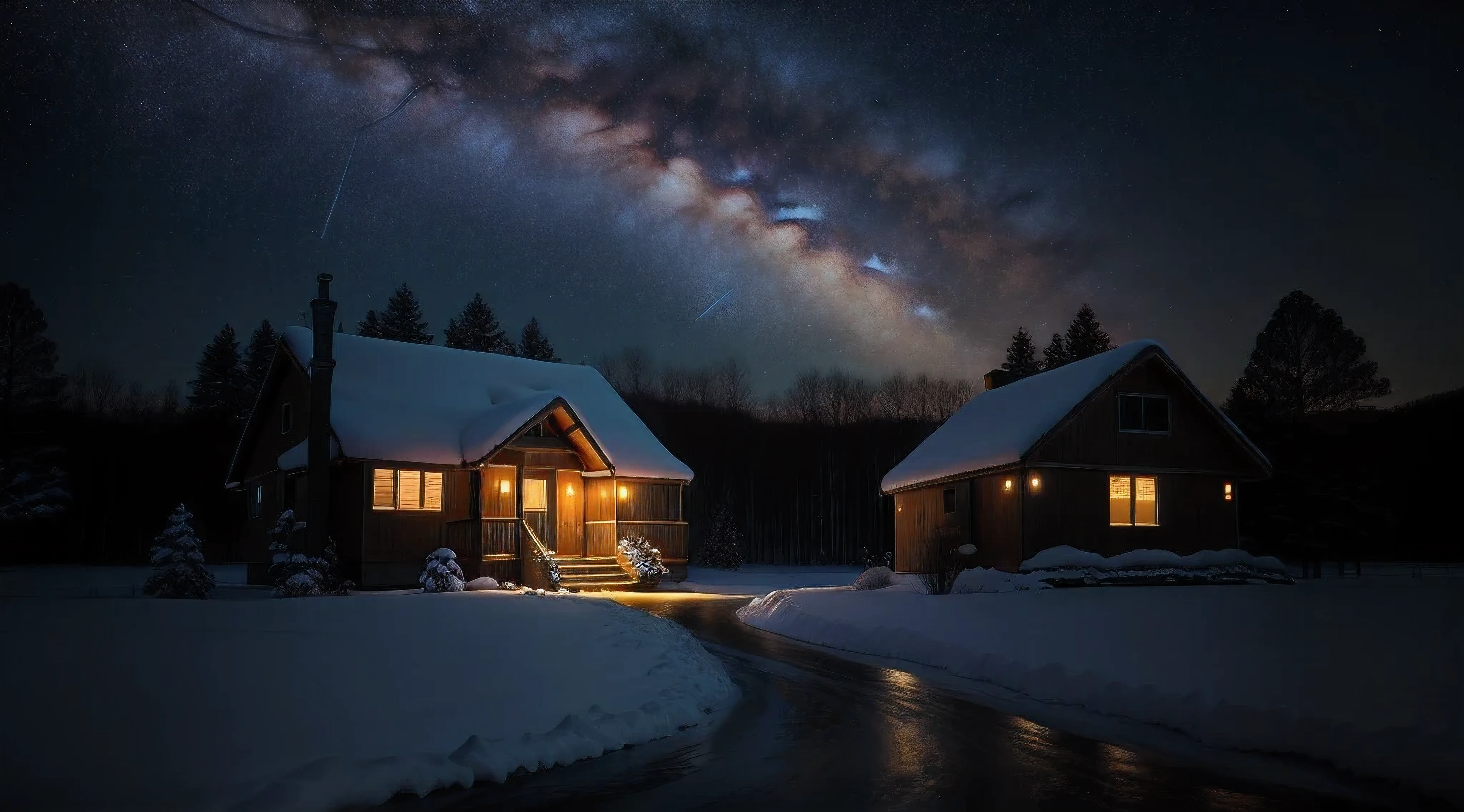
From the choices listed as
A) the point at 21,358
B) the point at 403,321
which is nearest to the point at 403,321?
the point at 403,321

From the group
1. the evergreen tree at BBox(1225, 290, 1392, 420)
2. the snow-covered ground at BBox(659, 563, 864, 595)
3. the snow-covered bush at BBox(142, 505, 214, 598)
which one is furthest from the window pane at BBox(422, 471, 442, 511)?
the evergreen tree at BBox(1225, 290, 1392, 420)

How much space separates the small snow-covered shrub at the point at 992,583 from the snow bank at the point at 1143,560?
1597mm

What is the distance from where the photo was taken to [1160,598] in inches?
766

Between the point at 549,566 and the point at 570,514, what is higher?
the point at 570,514

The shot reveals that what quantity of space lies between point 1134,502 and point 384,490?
23285 millimetres

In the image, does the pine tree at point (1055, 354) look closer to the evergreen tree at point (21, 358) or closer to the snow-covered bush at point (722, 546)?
the snow-covered bush at point (722, 546)

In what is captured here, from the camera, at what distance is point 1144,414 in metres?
30.3

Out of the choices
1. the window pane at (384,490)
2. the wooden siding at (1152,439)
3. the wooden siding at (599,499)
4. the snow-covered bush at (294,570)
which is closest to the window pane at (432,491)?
the window pane at (384,490)

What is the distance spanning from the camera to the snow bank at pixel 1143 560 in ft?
88.6

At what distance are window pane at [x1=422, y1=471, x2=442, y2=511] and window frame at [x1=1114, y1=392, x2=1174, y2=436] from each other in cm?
2141

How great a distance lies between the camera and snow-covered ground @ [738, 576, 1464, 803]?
848cm

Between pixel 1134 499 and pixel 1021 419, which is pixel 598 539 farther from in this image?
pixel 1134 499

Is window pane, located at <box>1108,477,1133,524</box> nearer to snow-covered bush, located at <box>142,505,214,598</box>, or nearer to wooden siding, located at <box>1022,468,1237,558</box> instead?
wooden siding, located at <box>1022,468,1237,558</box>

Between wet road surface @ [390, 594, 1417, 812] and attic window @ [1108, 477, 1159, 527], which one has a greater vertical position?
attic window @ [1108, 477, 1159, 527]
